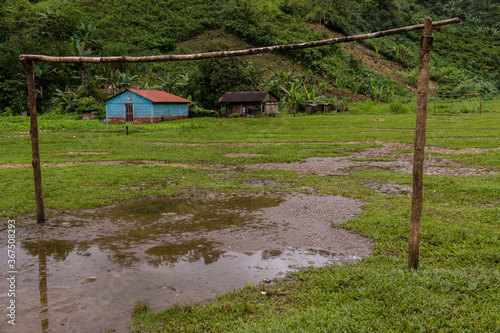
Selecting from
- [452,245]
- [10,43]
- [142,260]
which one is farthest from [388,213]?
[10,43]

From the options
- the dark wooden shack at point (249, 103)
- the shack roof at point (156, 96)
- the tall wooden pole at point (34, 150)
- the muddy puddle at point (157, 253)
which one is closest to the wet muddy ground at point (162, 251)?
the muddy puddle at point (157, 253)

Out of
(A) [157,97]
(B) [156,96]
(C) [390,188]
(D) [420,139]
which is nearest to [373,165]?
(C) [390,188]

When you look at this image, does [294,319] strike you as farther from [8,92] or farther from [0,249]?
[8,92]

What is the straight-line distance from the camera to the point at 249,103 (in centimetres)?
4528

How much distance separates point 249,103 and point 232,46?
28139mm

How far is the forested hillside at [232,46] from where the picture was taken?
156ft

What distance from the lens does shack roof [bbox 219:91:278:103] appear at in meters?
43.9

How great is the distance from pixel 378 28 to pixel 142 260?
99.5 metres

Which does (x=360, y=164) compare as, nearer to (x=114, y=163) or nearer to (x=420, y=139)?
(x=420, y=139)

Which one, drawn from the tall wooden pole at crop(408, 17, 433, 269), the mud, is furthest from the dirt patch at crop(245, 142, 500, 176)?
the tall wooden pole at crop(408, 17, 433, 269)

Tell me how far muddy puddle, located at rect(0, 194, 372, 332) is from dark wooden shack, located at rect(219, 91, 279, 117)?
36317 millimetres

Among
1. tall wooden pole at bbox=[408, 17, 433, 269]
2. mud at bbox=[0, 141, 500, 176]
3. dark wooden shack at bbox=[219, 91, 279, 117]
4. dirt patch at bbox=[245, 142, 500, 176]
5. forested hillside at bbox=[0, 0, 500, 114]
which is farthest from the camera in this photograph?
forested hillside at bbox=[0, 0, 500, 114]

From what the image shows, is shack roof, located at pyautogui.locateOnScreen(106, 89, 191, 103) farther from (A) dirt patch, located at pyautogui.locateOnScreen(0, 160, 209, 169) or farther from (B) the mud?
(B) the mud

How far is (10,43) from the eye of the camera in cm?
4966
